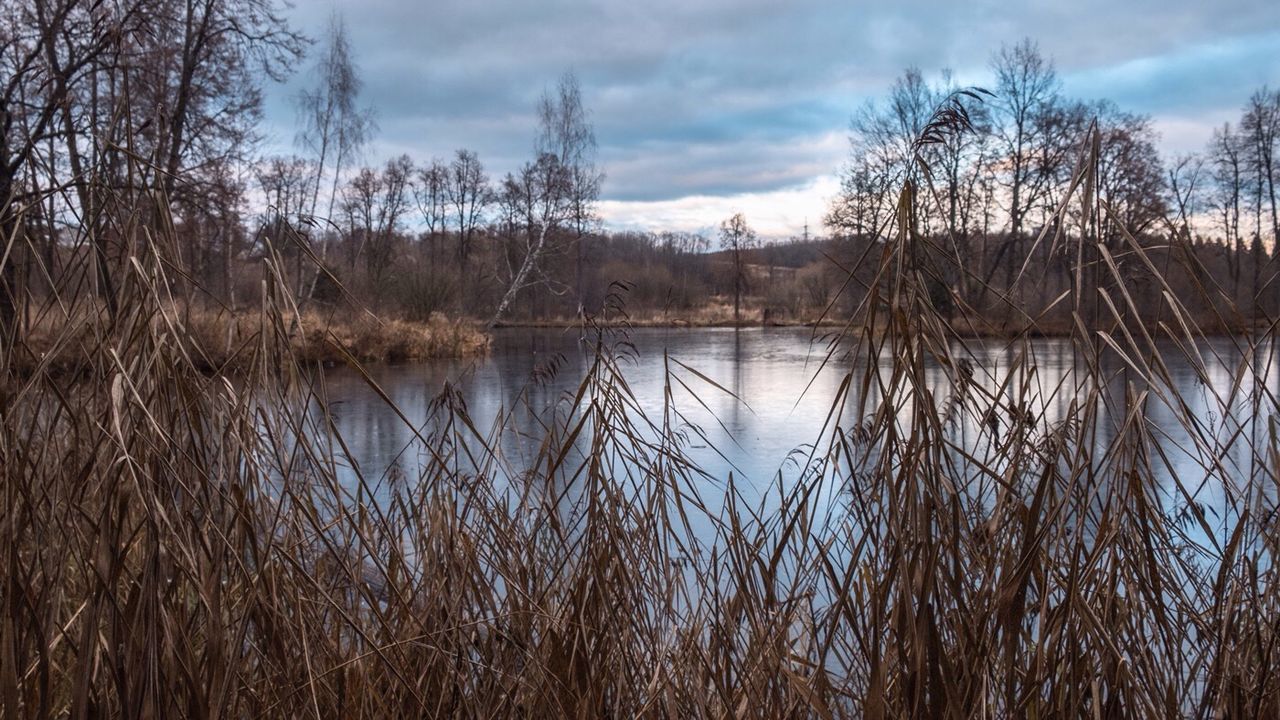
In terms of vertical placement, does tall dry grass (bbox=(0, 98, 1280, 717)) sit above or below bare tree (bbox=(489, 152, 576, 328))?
below

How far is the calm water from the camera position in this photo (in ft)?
5.32

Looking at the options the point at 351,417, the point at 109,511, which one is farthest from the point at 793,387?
the point at 109,511

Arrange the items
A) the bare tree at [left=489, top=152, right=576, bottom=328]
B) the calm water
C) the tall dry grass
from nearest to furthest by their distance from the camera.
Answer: the tall dry grass → the calm water → the bare tree at [left=489, top=152, right=576, bottom=328]

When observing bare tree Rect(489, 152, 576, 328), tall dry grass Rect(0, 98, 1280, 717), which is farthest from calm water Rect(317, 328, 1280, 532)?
bare tree Rect(489, 152, 576, 328)

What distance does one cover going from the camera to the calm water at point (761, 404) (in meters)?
1.62

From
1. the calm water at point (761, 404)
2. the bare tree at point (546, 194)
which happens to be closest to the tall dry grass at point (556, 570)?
the calm water at point (761, 404)

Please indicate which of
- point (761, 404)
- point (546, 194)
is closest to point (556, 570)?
point (761, 404)

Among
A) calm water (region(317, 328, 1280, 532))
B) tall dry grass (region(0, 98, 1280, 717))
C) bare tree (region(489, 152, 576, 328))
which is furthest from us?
bare tree (region(489, 152, 576, 328))

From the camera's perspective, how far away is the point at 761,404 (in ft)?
30.3

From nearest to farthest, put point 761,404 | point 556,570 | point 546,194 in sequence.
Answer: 1. point 556,570
2. point 761,404
3. point 546,194

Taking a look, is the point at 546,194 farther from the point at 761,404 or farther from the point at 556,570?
the point at 556,570

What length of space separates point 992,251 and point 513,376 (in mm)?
20674

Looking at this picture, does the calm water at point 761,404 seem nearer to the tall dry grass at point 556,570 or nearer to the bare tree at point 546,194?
the tall dry grass at point 556,570

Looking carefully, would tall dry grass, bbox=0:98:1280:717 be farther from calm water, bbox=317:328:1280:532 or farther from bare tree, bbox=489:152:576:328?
bare tree, bbox=489:152:576:328
